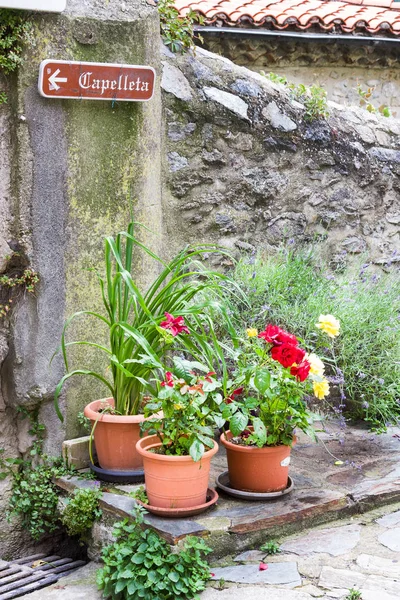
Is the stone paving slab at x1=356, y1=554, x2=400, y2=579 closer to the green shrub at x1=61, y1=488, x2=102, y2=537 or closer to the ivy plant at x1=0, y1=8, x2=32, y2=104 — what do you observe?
the green shrub at x1=61, y1=488, x2=102, y2=537

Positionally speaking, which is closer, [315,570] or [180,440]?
[315,570]

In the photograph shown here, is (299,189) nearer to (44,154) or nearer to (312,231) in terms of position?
(312,231)

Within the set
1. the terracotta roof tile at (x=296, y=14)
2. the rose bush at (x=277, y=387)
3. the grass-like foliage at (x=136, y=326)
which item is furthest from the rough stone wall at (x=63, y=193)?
the terracotta roof tile at (x=296, y=14)

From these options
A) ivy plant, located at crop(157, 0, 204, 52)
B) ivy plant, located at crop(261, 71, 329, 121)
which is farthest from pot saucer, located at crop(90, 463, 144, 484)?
ivy plant, located at crop(261, 71, 329, 121)

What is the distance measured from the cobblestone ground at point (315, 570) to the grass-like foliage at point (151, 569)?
0.29 feet

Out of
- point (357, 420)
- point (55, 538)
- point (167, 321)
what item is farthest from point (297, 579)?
point (357, 420)

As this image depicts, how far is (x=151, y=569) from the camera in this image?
2887 mm

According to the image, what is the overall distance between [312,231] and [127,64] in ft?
6.31

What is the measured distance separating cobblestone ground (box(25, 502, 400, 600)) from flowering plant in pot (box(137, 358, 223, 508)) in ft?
1.09

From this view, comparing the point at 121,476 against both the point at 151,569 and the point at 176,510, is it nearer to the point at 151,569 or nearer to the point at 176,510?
the point at 176,510

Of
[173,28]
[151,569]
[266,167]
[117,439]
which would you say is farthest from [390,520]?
[173,28]

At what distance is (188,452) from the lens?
3.10 m

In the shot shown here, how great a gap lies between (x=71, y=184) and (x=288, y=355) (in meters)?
1.34

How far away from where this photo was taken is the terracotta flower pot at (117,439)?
344 centimetres
